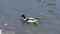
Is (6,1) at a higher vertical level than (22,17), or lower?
higher

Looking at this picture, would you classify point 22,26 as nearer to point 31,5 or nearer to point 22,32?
point 22,32

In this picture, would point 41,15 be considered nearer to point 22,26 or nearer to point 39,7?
point 39,7

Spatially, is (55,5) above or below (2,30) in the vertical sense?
above

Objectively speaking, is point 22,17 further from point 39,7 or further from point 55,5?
point 55,5

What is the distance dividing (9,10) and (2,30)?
0.19 meters

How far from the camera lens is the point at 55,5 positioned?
1.42m

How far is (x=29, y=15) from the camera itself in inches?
56.0

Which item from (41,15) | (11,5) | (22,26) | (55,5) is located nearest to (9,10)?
(11,5)

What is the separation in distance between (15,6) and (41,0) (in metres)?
0.25

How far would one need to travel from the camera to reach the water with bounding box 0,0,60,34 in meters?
1.41

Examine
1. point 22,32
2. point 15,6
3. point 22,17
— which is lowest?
point 22,32

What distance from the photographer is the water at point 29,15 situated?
1.41 m

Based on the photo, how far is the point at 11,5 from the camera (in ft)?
4.72

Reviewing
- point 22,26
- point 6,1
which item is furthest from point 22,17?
point 6,1
